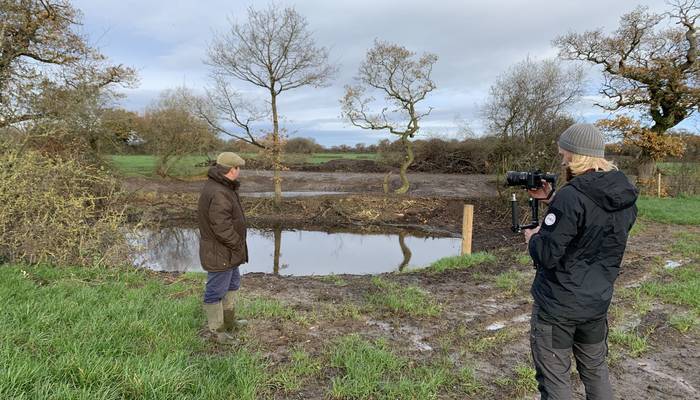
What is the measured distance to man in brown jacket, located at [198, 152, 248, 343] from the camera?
407 centimetres

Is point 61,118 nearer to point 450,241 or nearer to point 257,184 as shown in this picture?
point 450,241

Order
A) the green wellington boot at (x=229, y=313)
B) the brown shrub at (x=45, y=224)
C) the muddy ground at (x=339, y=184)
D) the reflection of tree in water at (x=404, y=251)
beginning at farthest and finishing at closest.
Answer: the muddy ground at (x=339, y=184), the reflection of tree in water at (x=404, y=251), the brown shrub at (x=45, y=224), the green wellington boot at (x=229, y=313)

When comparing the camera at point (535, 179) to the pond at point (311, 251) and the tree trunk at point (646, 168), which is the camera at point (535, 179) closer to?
the pond at point (311, 251)

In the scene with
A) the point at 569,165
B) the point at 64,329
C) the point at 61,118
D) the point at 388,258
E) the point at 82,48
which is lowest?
the point at 388,258

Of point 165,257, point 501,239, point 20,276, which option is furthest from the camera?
point 501,239

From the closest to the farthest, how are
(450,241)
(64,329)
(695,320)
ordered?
(64,329) < (695,320) < (450,241)

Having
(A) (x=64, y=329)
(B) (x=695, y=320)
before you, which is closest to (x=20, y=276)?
(A) (x=64, y=329)

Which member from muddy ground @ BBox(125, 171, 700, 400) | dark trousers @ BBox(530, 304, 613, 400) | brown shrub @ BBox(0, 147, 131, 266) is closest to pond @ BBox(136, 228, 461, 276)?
brown shrub @ BBox(0, 147, 131, 266)

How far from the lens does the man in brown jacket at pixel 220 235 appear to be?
4.07 meters

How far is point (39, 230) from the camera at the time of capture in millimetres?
6449

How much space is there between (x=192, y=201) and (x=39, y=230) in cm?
1147

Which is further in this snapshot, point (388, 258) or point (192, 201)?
point (192, 201)

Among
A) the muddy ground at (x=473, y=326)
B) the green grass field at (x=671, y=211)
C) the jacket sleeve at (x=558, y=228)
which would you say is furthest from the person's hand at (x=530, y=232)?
the green grass field at (x=671, y=211)

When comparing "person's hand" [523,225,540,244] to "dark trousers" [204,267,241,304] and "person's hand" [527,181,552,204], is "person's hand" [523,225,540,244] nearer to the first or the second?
"person's hand" [527,181,552,204]
